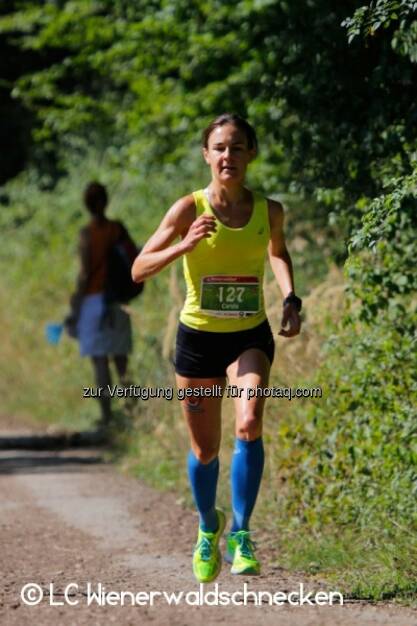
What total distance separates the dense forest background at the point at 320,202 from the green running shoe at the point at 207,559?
620 millimetres

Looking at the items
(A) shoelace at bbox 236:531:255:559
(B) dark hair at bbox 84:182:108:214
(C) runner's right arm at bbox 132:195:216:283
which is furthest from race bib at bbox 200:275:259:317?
(B) dark hair at bbox 84:182:108:214

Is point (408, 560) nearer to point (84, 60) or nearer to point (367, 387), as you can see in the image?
point (367, 387)

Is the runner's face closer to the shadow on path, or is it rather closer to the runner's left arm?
the runner's left arm

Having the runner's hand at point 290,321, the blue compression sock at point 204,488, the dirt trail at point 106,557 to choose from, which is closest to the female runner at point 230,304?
the runner's hand at point 290,321

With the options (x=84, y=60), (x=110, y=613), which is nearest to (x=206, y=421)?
(x=110, y=613)

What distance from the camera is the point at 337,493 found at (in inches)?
288

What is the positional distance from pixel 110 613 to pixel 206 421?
41.6 inches

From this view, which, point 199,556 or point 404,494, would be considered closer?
point 199,556

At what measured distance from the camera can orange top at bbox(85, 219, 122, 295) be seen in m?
11.7

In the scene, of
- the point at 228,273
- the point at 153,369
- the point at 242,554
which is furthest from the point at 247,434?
the point at 153,369

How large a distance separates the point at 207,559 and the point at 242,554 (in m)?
0.17

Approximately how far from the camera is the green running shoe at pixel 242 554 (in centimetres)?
610

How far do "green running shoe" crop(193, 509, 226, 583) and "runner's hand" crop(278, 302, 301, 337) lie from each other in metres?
1.01

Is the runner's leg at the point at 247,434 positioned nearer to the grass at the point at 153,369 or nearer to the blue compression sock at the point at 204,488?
the blue compression sock at the point at 204,488
